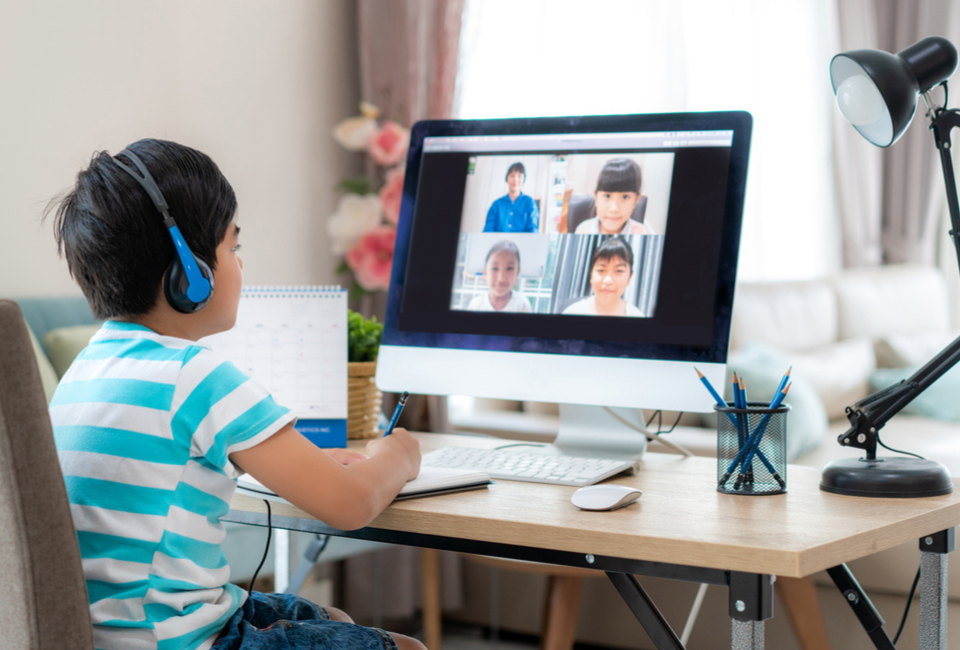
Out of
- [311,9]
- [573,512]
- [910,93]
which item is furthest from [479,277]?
[311,9]

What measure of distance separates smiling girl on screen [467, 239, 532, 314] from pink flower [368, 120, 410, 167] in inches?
50.1

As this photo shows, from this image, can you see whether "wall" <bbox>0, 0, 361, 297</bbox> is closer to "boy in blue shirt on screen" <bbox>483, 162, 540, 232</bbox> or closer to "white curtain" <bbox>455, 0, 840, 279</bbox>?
"white curtain" <bbox>455, 0, 840, 279</bbox>

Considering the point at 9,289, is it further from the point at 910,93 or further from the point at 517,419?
the point at 910,93

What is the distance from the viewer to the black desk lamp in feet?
3.51

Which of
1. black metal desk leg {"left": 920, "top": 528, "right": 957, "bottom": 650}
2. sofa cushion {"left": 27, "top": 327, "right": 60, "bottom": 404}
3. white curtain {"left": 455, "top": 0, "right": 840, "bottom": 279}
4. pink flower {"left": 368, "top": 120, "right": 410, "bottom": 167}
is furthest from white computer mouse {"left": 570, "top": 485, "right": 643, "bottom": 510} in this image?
white curtain {"left": 455, "top": 0, "right": 840, "bottom": 279}

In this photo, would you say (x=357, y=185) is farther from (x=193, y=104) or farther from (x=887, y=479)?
(x=887, y=479)

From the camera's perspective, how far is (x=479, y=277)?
4.52 ft

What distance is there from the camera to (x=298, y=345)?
141 cm

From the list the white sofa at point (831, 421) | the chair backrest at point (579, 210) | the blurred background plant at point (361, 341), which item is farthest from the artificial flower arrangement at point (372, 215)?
the chair backrest at point (579, 210)

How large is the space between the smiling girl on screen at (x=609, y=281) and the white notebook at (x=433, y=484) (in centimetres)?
29

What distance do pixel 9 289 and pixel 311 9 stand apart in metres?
1.27

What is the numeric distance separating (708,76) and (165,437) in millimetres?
3409

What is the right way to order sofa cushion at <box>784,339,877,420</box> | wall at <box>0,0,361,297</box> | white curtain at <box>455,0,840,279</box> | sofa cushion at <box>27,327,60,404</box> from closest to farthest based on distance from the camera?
sofa cushion at <box>27,327,60,404</box> → wall at <box>0,0,361,297</box> → sofa cushion at <box>784,339,877,420</box> → white curtain at <box>455,0,840,279</box>

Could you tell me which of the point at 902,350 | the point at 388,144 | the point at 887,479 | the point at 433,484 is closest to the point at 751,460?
the point at 887,479
